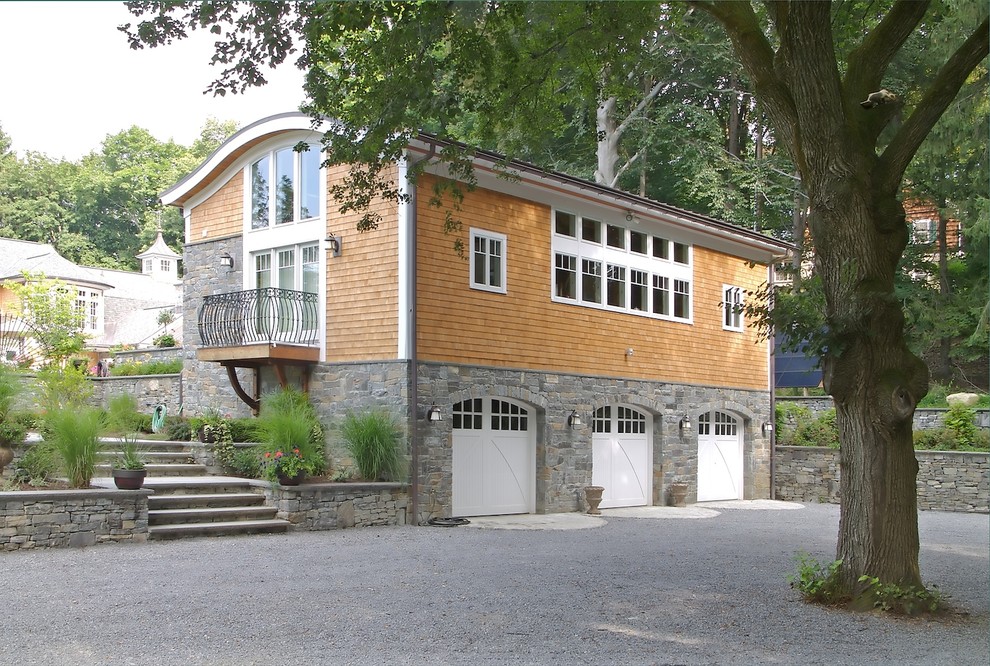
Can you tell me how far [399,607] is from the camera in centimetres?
727

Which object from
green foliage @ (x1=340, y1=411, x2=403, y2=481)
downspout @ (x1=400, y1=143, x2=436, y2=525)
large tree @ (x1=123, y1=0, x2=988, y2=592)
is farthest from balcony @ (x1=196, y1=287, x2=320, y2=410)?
large tree @ (x1=123, y1=0, x2=988, y2=592)

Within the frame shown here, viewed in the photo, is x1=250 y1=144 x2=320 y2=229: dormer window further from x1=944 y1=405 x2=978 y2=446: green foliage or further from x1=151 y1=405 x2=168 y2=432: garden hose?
x1=944 y1=405 x2=978 y2=446: green foliage

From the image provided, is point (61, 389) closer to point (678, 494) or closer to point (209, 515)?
point (209, 515)

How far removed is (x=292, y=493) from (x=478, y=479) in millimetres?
3607

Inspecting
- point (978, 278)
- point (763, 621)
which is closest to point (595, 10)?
point (763, 621)

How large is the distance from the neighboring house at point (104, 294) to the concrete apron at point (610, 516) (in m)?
18.5

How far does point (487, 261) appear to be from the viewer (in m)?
14.9

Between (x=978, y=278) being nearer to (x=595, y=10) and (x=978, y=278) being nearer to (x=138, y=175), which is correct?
(x=595, y=10)

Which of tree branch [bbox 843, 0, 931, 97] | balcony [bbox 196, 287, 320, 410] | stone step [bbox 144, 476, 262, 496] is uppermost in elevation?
tree branch [bbox 843, 0, 931, 97]

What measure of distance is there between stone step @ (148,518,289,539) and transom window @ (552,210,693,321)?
21.1 feet

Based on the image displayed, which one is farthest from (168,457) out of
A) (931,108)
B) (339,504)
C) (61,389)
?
(931,108)

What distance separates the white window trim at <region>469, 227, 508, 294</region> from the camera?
577 inches

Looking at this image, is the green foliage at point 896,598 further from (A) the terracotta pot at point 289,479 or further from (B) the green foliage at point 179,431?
(B) the green foliage at point 179,431

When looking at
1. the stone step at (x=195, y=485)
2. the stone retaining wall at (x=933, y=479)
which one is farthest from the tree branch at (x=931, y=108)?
the stone retaining wall at (x=933, y=479)
